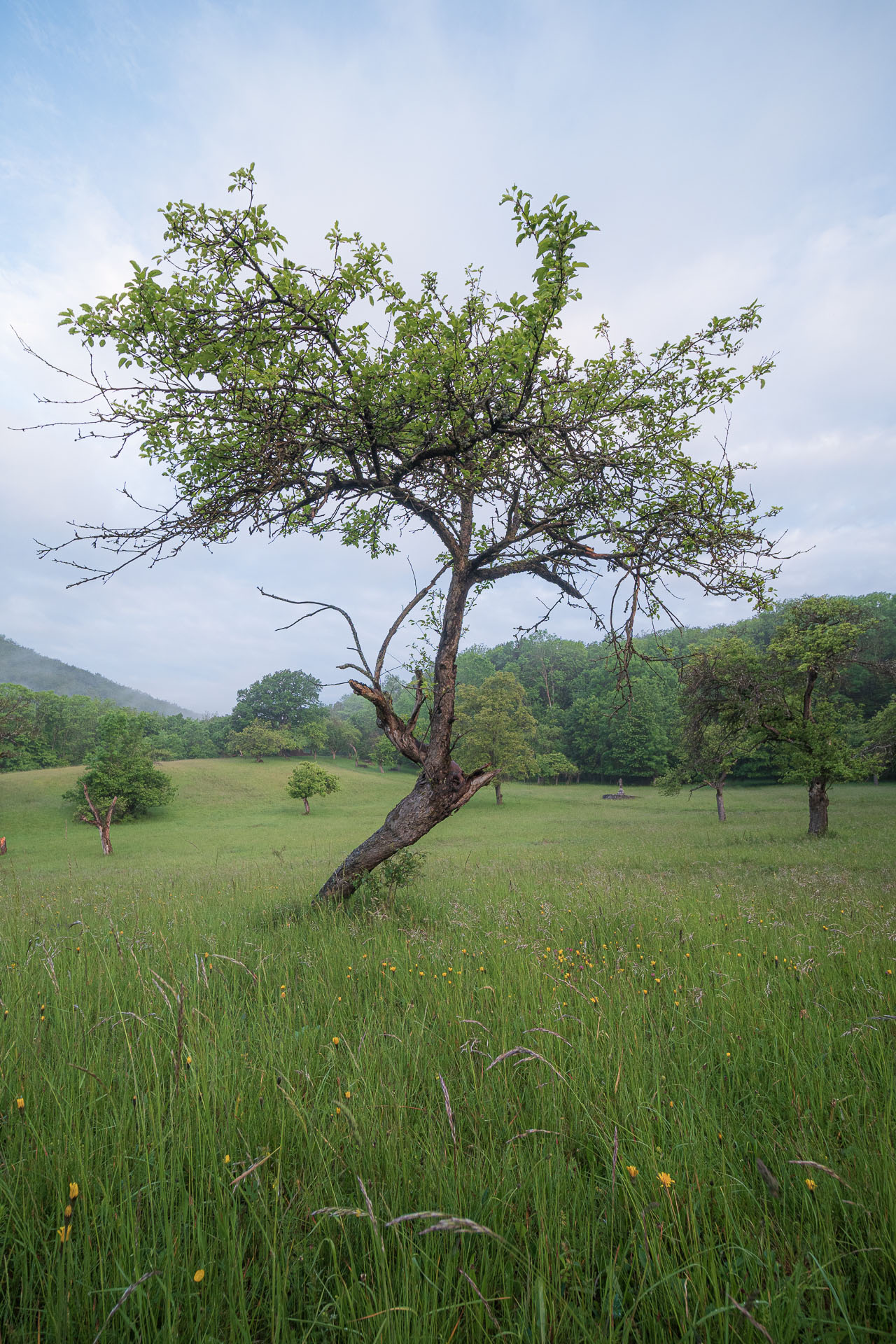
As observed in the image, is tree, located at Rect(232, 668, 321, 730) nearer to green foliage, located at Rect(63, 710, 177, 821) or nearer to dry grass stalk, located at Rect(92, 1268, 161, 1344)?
green foliage, located at Rect(63, 710, 177, 821)

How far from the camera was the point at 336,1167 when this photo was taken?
2.07 m

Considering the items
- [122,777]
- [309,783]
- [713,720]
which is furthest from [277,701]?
[713,720]

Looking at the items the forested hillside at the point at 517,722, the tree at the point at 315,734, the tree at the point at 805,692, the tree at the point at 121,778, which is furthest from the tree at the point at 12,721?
the tree at the point at 805,692

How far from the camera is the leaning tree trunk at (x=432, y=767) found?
6.24 m

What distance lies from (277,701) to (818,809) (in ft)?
271

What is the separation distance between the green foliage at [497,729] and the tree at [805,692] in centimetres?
2738

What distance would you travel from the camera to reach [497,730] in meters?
48.6

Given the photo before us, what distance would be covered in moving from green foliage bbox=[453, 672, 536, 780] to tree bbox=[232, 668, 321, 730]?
46731 mm

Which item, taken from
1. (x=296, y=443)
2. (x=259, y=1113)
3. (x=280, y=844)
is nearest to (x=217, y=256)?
(x=296, y=443)

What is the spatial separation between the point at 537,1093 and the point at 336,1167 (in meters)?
0.95

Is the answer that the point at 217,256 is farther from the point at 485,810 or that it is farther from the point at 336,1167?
the point at 485,810

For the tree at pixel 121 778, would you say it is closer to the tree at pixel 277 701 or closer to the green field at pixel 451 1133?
the green field at pixel 451 1133

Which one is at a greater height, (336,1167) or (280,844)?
(336,1167)

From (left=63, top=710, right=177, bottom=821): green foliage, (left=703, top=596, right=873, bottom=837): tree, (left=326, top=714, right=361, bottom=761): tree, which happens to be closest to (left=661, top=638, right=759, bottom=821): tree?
(left=703, top=596, right=873, bottom=837): tree
